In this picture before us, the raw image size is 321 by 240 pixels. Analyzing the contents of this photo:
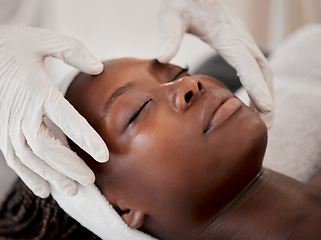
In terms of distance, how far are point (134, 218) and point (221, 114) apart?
1.10 ft

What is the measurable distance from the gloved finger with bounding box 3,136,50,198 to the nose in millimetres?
400

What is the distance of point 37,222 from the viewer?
1.27 metres

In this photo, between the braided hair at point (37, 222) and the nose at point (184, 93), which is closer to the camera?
the nose at point (184, 93)

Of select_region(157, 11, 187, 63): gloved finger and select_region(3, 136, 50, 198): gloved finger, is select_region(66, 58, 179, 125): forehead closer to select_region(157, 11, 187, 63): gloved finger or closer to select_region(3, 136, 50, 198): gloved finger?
select_region(157, 11, 187, 63): gloved finger

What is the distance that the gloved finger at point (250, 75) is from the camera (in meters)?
1.13

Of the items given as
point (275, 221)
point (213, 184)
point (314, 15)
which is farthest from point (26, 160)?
point (314, 15)

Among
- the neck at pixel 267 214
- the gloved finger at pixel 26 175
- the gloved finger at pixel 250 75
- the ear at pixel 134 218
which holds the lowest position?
the neck at pixel 267 214

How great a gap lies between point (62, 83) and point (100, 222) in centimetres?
40

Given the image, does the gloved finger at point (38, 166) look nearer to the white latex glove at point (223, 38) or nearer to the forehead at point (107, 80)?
the forehead at point (107, 80)

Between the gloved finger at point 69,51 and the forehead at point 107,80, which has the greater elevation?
the gloved finger at point 69,51

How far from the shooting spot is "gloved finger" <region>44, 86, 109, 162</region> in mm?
937

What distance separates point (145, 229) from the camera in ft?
3.52

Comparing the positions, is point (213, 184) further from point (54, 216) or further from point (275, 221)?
point (54, 216)

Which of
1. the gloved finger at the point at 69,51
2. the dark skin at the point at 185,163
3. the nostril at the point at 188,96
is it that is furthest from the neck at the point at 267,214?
the gloved finger at the point at 69,51
